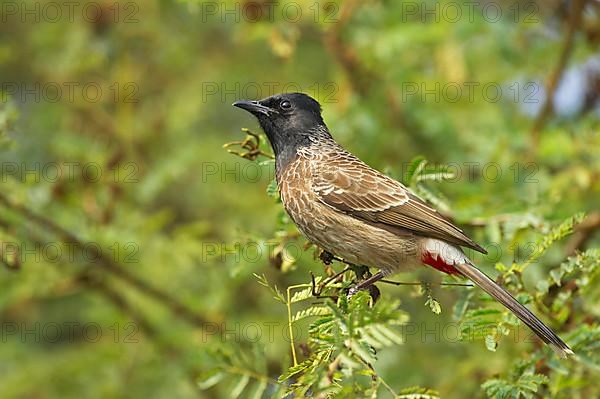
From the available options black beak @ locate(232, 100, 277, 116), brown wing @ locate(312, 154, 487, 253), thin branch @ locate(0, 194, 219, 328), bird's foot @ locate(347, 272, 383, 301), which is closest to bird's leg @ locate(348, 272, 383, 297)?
bird's foot @ locate(347, 272, 383, 301)

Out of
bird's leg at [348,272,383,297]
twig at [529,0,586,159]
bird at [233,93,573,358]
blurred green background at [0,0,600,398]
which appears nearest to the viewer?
bird's leg at [348,272,383,297]

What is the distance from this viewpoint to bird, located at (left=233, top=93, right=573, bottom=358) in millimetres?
4383

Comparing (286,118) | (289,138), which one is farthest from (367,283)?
(286,118)

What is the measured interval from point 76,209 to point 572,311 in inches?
137

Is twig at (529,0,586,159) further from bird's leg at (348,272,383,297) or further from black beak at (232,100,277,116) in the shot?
bird's leg at (348,272,383,297)

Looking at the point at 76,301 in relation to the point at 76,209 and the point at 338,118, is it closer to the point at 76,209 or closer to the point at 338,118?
the point at 76,209

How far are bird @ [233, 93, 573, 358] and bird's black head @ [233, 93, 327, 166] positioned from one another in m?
0.01

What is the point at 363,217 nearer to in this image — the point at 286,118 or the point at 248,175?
the point at 286,118

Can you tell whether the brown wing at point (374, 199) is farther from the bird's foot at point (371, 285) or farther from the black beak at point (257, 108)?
the black beak at point (257, 108)

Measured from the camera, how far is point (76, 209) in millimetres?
6211

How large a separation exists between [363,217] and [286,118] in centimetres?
88

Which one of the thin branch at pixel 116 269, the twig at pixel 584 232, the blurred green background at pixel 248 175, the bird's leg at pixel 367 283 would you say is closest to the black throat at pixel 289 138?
the blurred green background at pixel 248 175

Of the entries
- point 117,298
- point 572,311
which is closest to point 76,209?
point 117,298

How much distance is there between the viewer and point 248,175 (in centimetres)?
720
